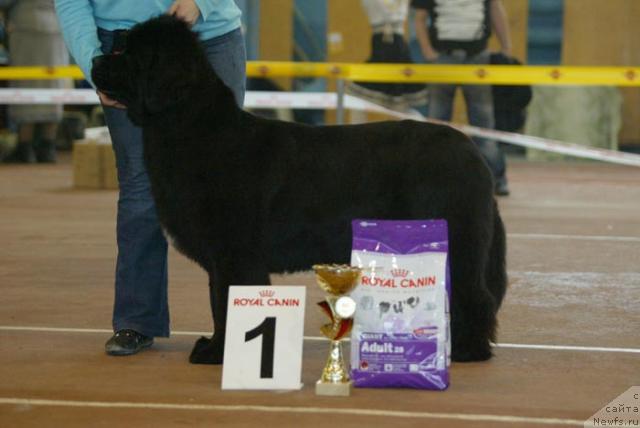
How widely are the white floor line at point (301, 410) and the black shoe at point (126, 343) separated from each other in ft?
2.13

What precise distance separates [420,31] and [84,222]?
385cm

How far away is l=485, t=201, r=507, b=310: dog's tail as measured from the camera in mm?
4012

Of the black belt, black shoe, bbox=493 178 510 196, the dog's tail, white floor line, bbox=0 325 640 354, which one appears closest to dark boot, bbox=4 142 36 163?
the black belt

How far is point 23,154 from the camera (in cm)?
1287

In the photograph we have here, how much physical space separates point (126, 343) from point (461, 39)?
6.88m

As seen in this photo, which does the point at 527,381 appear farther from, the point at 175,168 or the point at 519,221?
the point at 519,221

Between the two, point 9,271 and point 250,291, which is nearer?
point 250,291

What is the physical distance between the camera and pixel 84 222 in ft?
26.1

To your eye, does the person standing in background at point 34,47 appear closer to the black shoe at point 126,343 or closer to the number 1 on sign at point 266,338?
the black shoe at point 126,343

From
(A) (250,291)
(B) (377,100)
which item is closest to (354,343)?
(A) (250,291)

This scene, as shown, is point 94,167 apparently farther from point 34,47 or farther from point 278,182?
point 278,182

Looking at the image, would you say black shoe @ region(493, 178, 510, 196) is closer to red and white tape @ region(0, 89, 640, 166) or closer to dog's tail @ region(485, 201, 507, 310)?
red and white tape @ region(0, 89, 640, 166)

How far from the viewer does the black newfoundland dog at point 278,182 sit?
3738mm

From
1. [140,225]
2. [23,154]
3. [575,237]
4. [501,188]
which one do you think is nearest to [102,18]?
[140,225]
